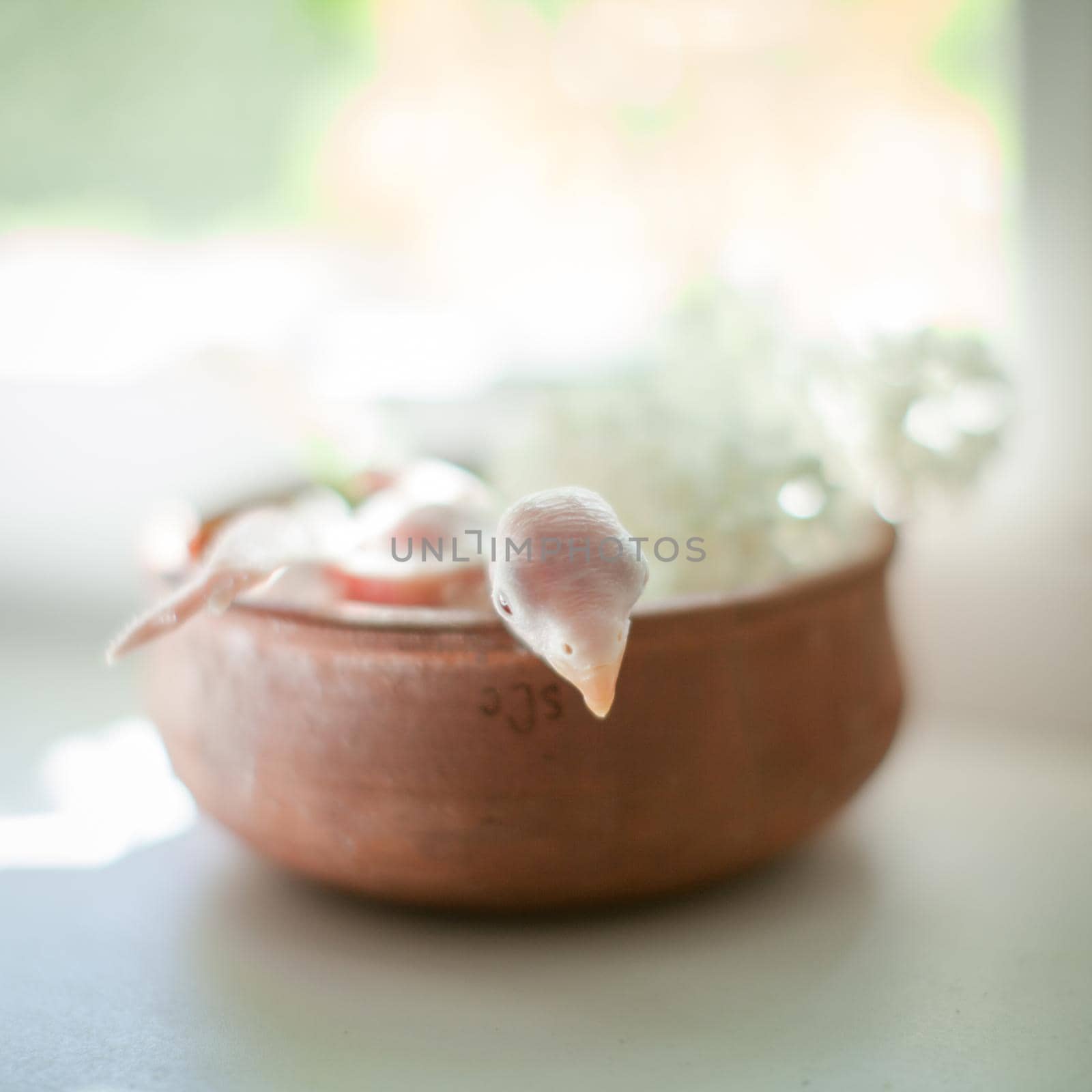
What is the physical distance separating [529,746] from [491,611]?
0.17ft

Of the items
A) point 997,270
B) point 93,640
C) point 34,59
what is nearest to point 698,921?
point 997,270

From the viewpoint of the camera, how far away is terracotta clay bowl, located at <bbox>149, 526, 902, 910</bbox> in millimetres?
410

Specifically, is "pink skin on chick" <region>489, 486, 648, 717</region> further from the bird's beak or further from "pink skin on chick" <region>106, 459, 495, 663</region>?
"pink skin on chick" <region>106, 459, 495, 663</region>

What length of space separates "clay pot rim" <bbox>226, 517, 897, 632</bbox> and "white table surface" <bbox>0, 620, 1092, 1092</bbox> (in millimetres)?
132

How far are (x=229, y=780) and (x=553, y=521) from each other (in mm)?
190

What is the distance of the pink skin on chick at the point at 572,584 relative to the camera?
343 millimetres

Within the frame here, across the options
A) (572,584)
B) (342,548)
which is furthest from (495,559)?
(342,548)

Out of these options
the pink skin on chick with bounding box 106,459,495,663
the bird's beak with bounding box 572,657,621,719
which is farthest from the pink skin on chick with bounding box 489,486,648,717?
the pink skin on chick with bounding box 106,459,495,663

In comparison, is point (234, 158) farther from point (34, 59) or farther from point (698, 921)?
point (698, 921)

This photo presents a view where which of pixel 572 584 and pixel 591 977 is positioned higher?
pixel 572 584

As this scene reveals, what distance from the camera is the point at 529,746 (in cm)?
41

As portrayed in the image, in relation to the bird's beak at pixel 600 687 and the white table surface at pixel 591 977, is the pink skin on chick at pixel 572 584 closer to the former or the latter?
the bird's beak at pixel 600 687

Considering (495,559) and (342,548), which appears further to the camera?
(342,548)

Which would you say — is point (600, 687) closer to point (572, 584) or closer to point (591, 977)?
point (572, 584)
